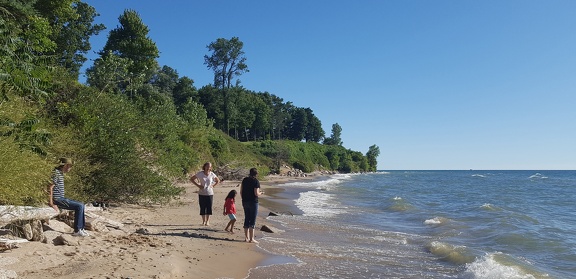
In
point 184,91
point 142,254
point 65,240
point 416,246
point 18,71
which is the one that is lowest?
point 416,246

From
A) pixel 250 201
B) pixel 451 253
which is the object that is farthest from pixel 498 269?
pixel 250 201

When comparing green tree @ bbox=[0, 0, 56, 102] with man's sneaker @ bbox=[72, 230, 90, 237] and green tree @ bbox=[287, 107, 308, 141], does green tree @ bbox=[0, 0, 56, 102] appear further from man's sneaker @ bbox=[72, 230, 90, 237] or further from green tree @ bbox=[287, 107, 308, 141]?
green tree @ bbox=[287, 107, 308, 141]

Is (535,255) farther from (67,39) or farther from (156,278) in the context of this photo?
(67,39)

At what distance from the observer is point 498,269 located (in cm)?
823

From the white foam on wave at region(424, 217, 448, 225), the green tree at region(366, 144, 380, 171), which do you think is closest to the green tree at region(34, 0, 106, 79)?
the white foam on wave at region(424, 217, 448, 225)

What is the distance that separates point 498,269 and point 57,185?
28.8 feet

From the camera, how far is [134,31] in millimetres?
32219

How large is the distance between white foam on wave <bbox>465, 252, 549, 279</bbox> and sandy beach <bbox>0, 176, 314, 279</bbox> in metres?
4.20

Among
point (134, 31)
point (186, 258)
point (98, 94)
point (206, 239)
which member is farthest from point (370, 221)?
point (134, 31)

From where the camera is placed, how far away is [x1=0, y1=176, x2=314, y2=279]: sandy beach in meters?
5.66

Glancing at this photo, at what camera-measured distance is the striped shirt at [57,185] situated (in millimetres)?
7824

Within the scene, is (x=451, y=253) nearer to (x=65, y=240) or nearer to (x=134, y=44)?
(x=65, y=240)

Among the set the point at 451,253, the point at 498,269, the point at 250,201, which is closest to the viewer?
the point at 498,269

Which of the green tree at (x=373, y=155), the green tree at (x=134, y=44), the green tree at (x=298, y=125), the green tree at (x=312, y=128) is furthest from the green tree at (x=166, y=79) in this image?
the green tree at (x=373, y=155)
